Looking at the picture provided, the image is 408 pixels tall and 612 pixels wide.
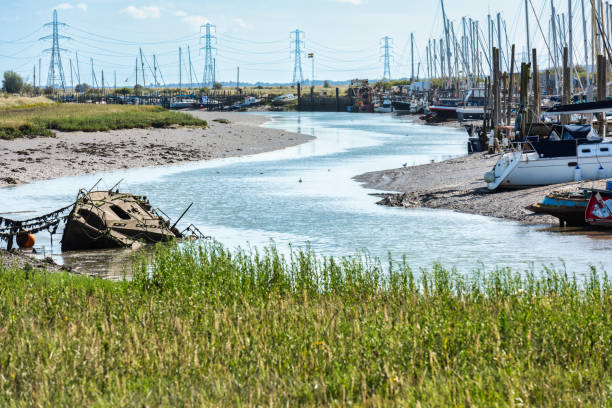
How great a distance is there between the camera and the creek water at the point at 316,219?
2006 centimetres

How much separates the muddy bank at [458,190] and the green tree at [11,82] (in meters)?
139

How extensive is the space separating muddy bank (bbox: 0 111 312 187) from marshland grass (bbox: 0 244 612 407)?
29.1 m

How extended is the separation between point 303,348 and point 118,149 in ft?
154

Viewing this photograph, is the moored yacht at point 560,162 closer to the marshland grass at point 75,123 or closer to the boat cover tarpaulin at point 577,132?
the boat cover tarpaulin at point 577,132

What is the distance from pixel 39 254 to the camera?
21.2m

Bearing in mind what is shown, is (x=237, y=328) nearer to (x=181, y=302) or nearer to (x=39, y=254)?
(x=181, y=302)

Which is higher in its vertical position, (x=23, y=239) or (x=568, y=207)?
(x=568, y=207)

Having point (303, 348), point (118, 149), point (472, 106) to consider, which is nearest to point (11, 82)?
point (472, 106)

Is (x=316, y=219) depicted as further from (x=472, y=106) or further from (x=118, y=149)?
(x=472, y=106)

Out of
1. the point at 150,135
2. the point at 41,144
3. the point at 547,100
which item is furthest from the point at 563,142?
the point at 547,100

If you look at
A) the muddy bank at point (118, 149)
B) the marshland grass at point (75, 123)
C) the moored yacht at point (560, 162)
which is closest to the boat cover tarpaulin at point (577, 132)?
the moored yacht at point (560, 162)

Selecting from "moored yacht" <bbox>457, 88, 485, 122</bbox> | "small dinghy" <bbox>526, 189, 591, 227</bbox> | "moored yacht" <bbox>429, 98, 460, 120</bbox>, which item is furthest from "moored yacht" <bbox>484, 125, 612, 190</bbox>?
"moored yacht" <bbox>429, 98, 460, 120</bbox>

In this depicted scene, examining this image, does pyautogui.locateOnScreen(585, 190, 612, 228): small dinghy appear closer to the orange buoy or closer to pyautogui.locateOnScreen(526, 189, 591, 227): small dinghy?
pyautogui.locateOnScreen(526, 189, 591, 227): small dinghy

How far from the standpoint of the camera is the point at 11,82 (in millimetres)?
164500
